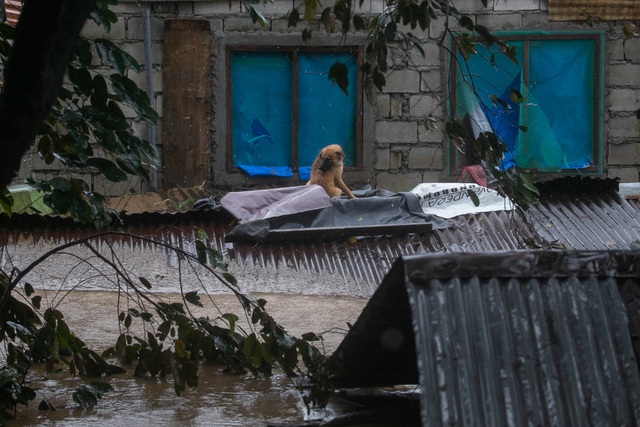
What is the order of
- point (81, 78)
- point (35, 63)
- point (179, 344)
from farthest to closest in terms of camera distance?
point (179, 344) < point (81, 78) < point (35, 63)

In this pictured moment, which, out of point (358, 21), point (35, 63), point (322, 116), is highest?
point (322, 116)

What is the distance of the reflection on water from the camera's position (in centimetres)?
354

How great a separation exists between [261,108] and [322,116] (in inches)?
28.2

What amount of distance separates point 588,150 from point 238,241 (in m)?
4.69

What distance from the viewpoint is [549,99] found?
10.0 meters

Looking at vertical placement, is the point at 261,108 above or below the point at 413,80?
below

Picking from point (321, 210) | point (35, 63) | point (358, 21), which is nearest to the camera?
point (35, 63)

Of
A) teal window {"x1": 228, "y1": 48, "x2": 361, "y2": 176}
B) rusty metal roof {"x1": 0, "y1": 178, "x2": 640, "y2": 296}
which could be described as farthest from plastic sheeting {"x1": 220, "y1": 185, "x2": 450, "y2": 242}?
teal window {"x1": 228, "y1": 48, "x2": 361, "y2": 176}

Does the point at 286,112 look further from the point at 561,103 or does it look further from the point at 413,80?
the point at 561,103

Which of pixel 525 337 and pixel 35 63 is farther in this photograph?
pixel 525 337

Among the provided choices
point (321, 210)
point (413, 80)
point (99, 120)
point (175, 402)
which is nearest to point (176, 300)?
point (321, 210)

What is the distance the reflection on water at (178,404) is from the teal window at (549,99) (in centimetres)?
631

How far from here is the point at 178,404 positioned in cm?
378

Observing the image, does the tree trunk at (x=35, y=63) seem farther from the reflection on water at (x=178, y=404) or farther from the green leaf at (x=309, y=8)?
the reflection on water at (x=178, y=404)
